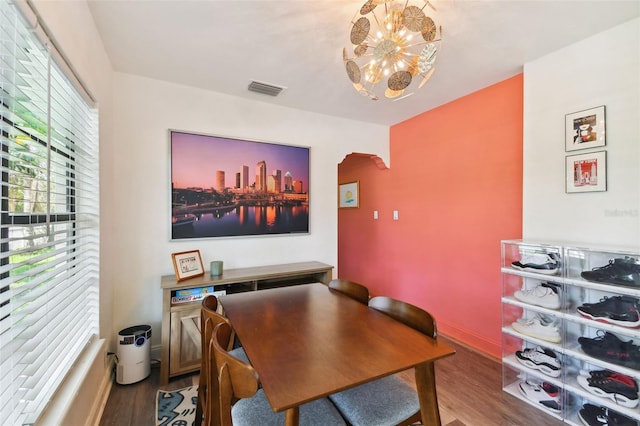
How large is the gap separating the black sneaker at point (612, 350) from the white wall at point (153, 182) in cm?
248

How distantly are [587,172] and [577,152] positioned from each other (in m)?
0.16

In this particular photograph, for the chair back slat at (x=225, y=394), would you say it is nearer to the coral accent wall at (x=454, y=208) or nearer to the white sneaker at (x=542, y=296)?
the white sneaker at (x=542, y=296)

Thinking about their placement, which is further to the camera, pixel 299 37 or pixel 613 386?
pixel 299 37

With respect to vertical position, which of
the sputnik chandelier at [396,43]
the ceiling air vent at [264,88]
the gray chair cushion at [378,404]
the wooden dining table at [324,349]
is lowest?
the gray chair cushion at [378,404]

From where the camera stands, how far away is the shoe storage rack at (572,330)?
62.6 inches

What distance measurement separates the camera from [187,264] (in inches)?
94.4

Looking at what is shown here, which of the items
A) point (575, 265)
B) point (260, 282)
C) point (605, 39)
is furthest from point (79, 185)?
point (605, 39)

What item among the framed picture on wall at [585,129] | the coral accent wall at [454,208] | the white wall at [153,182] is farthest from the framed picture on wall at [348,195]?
the framed picture on wall at [585,129]

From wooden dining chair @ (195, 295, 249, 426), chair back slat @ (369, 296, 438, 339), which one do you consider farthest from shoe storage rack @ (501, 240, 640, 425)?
wooden dining chair @ (195, 295, 249, 426)

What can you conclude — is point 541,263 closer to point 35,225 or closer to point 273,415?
point 273,415

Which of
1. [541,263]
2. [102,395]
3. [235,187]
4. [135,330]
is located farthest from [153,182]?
[541,263]

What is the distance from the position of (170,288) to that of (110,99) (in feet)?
5.07

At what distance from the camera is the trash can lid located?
213cm

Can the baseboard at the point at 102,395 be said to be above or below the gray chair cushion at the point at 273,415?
below
